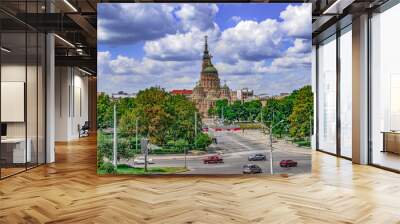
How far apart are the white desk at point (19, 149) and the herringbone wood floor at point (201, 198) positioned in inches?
13.6

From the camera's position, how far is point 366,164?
8.80 metres

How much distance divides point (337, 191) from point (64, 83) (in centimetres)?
1324

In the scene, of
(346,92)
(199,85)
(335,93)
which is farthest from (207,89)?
(335,93)

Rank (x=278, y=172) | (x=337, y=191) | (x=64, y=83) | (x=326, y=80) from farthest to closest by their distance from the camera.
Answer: (x=64, y=83) → (x=326, y=80) → (x=278, y=172) → (x=337, y=191)

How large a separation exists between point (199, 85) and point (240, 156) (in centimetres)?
146

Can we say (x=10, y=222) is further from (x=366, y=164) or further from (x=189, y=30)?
(x=366, y=164)

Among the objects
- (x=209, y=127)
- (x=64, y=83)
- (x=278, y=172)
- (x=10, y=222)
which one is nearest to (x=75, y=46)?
(x=64, y=83)

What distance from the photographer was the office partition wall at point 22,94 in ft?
23.2

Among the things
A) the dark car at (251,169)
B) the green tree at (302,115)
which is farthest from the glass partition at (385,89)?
the dark car at (251,169)

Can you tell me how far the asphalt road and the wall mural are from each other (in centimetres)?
2

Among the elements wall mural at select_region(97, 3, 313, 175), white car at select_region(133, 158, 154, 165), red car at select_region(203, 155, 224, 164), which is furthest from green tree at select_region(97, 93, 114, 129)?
red car at select_region(203, 155, 224, 164)

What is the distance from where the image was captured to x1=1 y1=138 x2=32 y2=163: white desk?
23.6 ft

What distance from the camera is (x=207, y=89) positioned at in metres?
7.44

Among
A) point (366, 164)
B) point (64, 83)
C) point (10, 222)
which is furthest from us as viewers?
point (64, 83)
